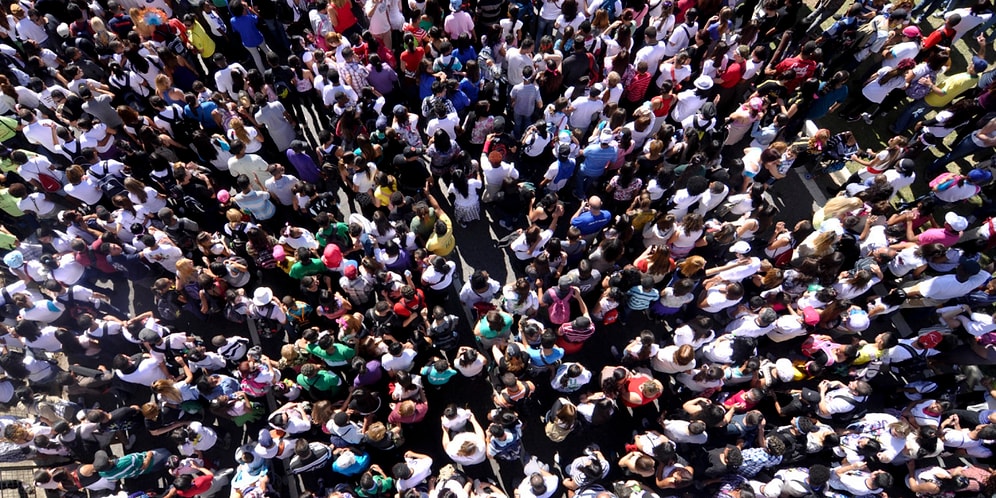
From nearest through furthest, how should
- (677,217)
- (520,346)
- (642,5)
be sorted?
(520,346), (677,217), (642,5)

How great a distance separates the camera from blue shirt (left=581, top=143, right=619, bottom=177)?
8.21m

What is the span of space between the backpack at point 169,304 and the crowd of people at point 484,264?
0.23 metres

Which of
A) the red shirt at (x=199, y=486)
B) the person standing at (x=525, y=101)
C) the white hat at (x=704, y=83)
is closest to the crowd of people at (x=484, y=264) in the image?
the red shirt at (x=199, y=486)

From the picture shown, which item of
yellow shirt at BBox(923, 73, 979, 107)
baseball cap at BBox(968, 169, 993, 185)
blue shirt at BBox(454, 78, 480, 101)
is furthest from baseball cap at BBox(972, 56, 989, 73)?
blue shirt at BBox(454, 78, 480, 101)

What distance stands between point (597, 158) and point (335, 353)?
4.72 metres

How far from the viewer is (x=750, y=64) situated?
9.59 meters

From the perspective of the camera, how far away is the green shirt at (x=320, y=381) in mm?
6797

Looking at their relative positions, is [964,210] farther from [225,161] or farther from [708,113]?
[225,161]

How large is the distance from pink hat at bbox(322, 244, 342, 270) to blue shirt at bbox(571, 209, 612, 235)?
3359 mm

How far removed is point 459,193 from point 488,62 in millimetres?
2767

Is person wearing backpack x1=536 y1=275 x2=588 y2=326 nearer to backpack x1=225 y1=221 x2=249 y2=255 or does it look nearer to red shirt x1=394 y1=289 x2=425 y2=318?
red shirt x1=394 y1=289 x2=425 y2=318

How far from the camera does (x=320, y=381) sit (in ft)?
22.5

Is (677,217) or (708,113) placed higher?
(708,113)

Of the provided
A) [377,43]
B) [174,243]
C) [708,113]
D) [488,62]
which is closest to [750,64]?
[708,113]
